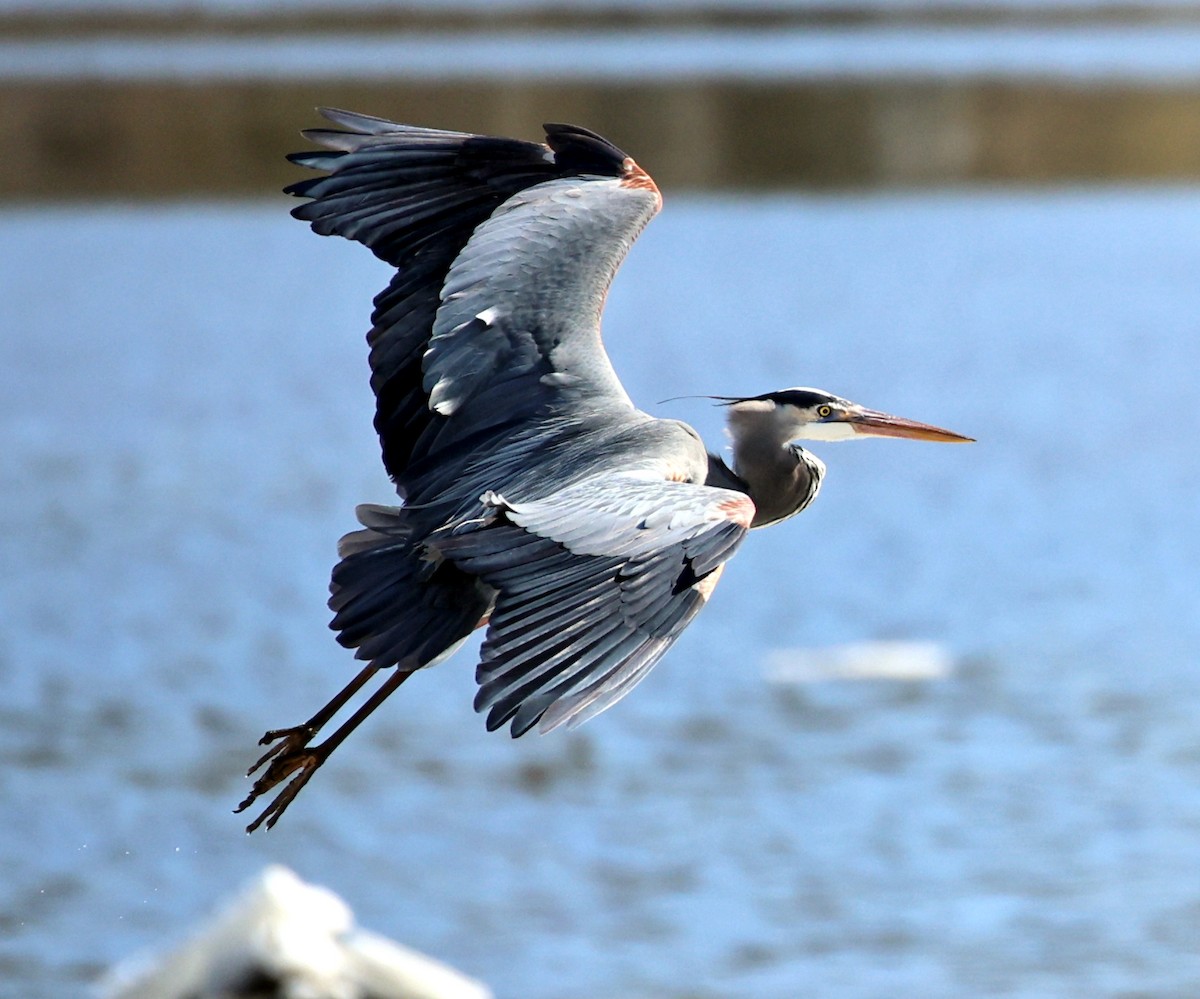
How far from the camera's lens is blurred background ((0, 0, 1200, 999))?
913 centimetres

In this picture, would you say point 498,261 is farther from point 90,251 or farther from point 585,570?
point 90,251

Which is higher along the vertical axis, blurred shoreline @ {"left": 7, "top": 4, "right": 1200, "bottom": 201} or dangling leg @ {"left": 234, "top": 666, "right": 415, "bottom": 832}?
blurred shoreline @ {"left": 7, "top": 4, "right": 1200, "bottom": 201}

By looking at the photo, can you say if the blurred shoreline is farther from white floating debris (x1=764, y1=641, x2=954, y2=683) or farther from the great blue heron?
Result: the great blue heron

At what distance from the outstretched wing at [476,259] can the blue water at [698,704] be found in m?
4.35

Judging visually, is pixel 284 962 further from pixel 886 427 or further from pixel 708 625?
pixel 708 625

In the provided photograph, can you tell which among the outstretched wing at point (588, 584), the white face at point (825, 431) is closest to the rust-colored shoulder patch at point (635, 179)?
the white face at point (825, 431)

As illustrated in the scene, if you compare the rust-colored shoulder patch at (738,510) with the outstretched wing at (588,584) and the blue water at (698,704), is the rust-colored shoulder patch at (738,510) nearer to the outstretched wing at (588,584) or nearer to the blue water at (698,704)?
the outstretched wing at (588,584)

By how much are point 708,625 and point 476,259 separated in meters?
7.61

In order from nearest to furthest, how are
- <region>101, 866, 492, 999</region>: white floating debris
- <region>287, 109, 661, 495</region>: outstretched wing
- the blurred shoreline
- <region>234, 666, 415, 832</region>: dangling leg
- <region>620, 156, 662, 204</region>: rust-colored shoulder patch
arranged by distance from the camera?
<region>234, 666, 415, 832</region>: dangling leg, <region>287, 109, 661, 495</region>: outstretched wing, <region>620, 156, 662, 204</region>: rust-colored shoulder patch, <region>101, 866, 492, 999</region>: white floating debris, the blurred shoreline

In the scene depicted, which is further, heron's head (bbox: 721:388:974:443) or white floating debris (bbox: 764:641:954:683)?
white floating debris (bbox: 764:641:954:683)

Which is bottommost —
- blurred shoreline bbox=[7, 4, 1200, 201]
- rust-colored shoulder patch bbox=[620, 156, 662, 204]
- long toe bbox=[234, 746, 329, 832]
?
long toe bbox=[234, 746, 329, 832]

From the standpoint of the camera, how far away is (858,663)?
11664mm

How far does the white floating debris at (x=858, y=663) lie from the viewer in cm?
1155

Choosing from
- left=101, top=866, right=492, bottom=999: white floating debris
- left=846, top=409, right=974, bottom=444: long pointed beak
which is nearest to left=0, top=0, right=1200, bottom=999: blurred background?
left=101, top=866, right=492, bottom=999: white floating debris
